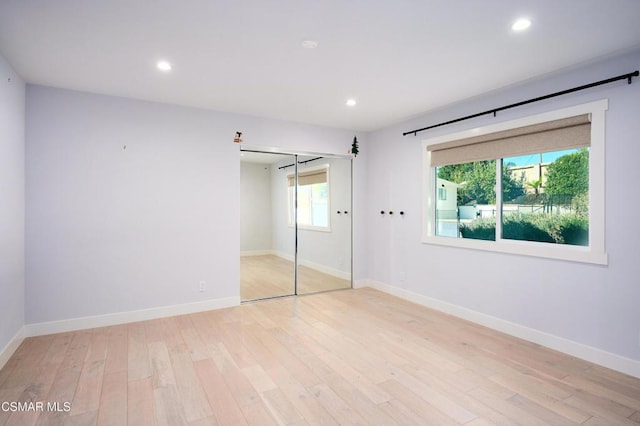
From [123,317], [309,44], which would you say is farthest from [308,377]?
[309,44]

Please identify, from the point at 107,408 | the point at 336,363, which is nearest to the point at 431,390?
the point at 336,363

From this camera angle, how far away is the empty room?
87.3 inches

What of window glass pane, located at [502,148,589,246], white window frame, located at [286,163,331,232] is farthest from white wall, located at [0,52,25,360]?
window glass pane, located at [502,148,589,246]

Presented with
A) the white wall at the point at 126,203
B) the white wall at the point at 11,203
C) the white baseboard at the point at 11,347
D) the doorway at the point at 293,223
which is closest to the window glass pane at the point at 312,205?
Answer: the doorway at the point at 293,223

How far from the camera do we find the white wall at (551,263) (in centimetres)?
264

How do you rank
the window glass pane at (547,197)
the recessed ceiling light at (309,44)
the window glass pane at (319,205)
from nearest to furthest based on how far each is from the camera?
1. the recessed ceiling light at (309,44)
2. the window glass pane at (547,197)
3. the window glass pane at (319,205)

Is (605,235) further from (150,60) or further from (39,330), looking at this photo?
(39,330)

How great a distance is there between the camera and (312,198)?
16.7 feet

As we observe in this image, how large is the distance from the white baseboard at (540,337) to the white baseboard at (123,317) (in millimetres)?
2578

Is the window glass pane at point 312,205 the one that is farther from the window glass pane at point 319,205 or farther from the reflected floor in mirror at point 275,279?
the reflected floor in mirror at point 275,279

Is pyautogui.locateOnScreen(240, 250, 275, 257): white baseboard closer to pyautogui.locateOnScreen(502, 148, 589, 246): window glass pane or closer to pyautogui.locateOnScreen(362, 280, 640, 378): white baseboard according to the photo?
pyautogui.locateOnScreen(362, 280, 640, 378): white baseboard

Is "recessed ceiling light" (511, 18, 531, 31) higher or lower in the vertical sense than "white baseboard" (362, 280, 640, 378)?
higher

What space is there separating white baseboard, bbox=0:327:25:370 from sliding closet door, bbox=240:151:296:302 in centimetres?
229

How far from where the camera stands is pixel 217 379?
2.53 metres
